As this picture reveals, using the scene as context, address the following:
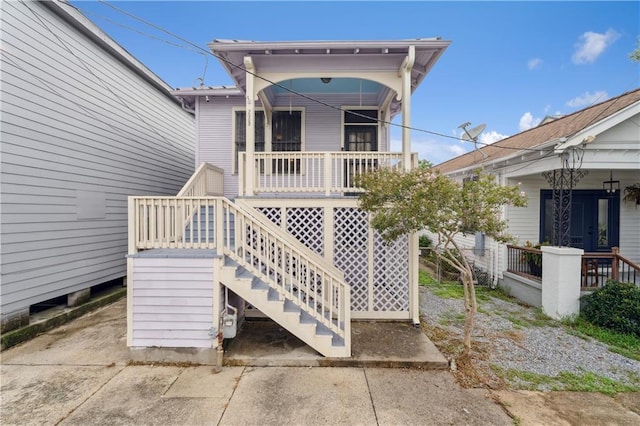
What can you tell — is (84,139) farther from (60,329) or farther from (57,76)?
(60,329)

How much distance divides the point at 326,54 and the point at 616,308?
7.06 meters

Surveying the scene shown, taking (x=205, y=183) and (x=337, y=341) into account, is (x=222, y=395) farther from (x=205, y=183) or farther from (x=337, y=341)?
(x=205, y=183)

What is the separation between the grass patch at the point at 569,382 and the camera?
3322 millimetres

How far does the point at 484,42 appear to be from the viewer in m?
13.6

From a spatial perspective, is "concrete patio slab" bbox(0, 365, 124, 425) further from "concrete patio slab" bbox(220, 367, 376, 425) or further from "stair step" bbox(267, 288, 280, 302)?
"stair step" bbox(267, 288, 280, 302)

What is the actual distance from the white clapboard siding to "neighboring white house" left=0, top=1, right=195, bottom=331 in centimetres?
276

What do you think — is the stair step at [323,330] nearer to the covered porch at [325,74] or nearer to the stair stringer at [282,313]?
the stair stringer at [282,313]

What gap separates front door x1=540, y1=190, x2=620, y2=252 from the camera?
764cm

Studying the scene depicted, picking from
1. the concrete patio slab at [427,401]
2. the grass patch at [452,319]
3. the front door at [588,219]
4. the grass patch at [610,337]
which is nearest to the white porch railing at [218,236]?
the concrete patio slab at [427,401]

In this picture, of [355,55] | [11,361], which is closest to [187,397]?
[11,361]

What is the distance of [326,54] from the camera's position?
17.6 feet

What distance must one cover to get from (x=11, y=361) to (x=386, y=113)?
8.62 metres

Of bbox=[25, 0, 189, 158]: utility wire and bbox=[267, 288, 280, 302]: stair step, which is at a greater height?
bbox=[25, 0, 189, 158]: utility wire

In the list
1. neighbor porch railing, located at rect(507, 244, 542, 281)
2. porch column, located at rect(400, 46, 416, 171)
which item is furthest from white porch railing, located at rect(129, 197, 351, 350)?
neighbor porch railing, located at rect(507, 244, 542, 281)
